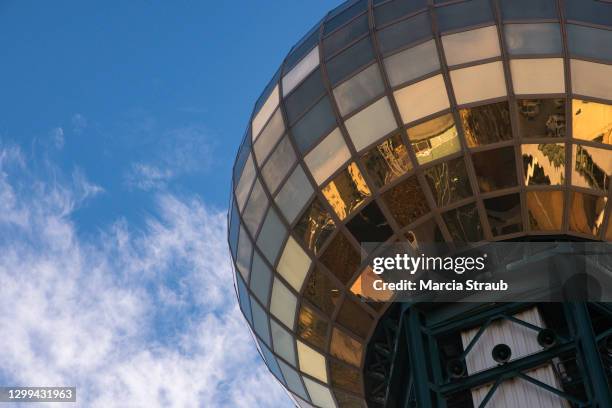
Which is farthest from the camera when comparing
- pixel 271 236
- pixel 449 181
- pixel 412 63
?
pixel 271 236

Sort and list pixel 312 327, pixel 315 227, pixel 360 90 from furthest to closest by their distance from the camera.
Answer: pixel 312 327
pixel 315 227
pixel 360 90

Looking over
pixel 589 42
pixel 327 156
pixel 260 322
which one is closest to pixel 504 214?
pixel 589 42

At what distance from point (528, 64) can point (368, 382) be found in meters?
7.81

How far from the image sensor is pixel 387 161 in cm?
2055

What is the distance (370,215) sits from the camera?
68.1 feet

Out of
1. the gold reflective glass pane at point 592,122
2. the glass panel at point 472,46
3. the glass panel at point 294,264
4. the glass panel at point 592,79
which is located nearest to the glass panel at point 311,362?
the glass panel at point 294,264

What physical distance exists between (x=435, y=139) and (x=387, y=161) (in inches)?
42.2

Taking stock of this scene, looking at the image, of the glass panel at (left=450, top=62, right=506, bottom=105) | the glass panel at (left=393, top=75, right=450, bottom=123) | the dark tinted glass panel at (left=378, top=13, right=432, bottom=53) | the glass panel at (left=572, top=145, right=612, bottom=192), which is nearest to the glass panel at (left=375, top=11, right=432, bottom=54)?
the dark tinted glass panel at (left=378, top=13, right=432, bottom=53)

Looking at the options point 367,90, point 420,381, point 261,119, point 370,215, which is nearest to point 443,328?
point 420,381

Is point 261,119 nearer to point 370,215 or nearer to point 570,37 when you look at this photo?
point 370,215

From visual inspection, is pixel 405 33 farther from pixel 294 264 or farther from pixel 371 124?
pixel 294 264

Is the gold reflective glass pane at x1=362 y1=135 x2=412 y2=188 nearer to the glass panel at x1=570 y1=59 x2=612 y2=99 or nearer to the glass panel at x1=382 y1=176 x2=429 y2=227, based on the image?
the glass panel at x1=382 y1=176 x2=429 y2=227

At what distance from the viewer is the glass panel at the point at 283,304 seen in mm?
22603

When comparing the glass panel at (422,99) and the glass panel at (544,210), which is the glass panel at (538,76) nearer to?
the glass panel at (422,99)
